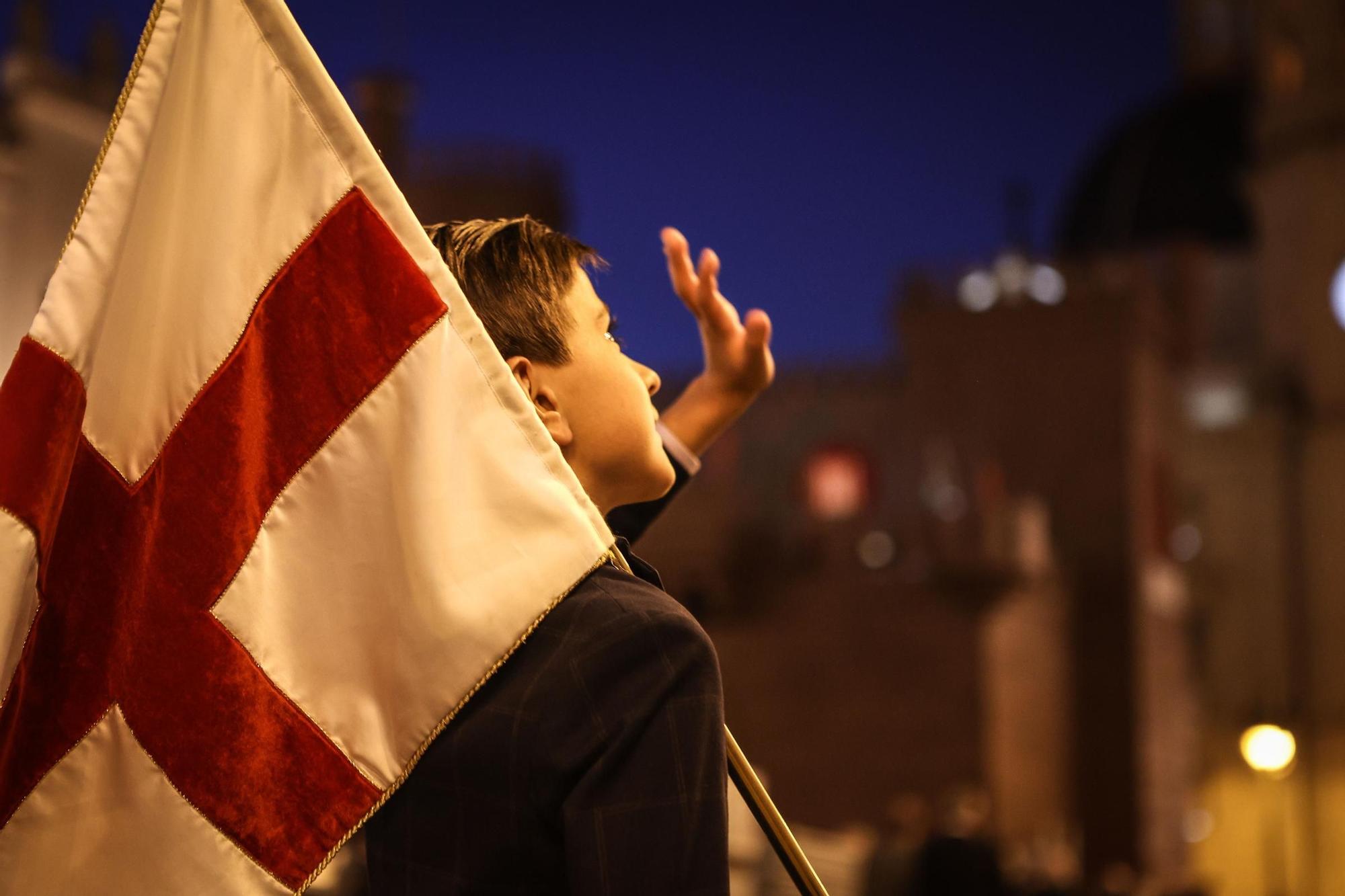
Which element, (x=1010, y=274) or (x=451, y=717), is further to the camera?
(x=1010, y=274)

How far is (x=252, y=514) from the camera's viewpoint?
1863 mm

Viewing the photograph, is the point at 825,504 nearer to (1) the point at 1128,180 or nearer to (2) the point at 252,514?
(1) the point at 1128,180

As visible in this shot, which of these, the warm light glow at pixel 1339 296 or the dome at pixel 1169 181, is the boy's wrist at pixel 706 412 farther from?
the dome at pixel 1169 181

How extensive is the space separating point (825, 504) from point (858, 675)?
32.6 feet

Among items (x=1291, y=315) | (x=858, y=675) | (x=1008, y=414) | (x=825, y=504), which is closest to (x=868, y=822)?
(x=858, y=675)

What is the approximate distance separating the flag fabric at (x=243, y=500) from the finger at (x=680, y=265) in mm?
911

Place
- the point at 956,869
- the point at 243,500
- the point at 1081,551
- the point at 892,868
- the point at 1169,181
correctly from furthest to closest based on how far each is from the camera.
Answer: the point at 1169,181 < the point at 1081,551 < the point at 892,868 < the point at 956,869 < the point at 243,500

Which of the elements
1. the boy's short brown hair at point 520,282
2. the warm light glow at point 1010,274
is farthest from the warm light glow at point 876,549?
the boy's short brown hair at point 520,282

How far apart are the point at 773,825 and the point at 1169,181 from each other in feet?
129

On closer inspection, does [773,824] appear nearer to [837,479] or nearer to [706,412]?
[706,412]

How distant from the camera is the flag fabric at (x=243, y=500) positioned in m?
1.79

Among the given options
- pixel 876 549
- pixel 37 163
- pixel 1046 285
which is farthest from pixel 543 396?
pixel 1046 285

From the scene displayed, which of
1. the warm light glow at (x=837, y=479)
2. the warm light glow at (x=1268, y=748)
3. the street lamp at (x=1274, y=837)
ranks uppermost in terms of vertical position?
the warm light glow at (x=1268, y=748)

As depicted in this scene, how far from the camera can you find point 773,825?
6.29 feet
